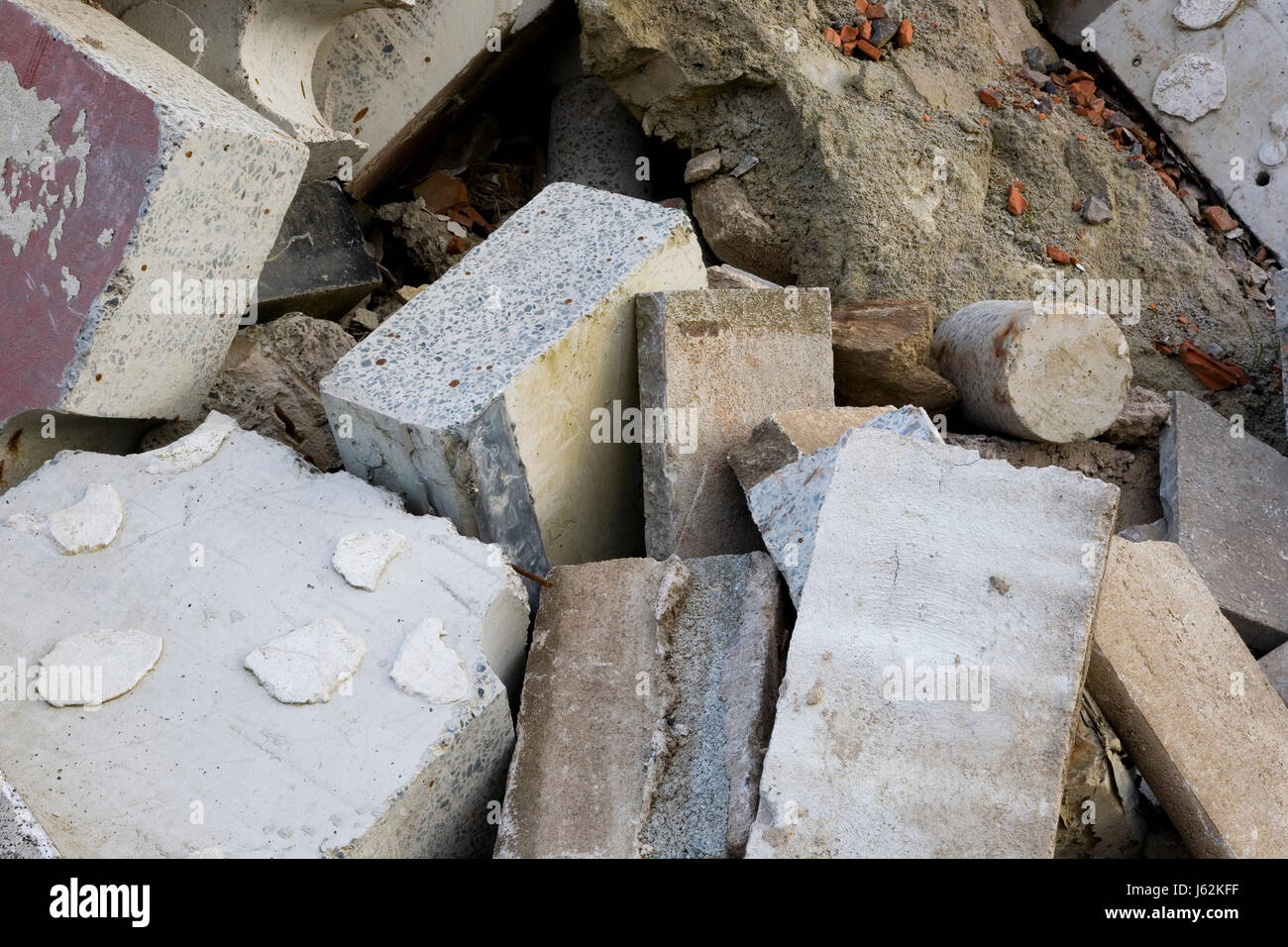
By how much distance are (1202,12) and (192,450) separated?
4054 mm

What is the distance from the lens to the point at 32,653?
218 centimetres

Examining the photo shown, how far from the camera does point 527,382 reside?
→ 255 centimetres

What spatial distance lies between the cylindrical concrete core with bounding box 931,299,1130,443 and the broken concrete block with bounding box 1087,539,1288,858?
602 millimetres

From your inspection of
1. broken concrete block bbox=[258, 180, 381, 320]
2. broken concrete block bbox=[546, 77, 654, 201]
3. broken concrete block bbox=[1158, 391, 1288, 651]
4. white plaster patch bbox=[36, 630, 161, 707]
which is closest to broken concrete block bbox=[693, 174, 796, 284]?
broken concrete block bbox=[546, 77, 654, 201]

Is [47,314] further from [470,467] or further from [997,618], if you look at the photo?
[997,618]

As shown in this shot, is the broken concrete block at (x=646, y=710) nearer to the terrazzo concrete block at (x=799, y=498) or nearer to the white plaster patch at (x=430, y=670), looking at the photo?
the terrazzo concrete block at (x=799, y=498)

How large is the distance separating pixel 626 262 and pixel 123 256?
44.9 inches

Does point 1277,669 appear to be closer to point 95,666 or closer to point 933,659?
point 933,659

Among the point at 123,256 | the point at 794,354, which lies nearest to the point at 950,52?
the point at 794,354

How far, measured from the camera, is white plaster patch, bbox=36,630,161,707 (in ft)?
6.97

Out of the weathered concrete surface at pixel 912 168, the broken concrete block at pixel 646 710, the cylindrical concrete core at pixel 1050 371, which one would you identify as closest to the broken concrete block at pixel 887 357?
the cylindrical concrete core at pixel 1050 371

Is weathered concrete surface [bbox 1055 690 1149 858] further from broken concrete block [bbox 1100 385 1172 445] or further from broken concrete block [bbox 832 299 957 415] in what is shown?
broken concrete block [bbox 1100 385 1172 445]

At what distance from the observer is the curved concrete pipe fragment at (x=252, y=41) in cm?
328

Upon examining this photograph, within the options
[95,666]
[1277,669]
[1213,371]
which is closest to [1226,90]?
[1213,371]
